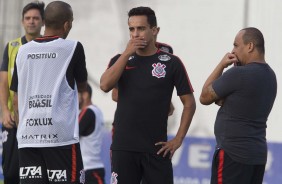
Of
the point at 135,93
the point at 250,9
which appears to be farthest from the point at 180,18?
the point at 135,93

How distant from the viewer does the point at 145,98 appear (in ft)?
24.1

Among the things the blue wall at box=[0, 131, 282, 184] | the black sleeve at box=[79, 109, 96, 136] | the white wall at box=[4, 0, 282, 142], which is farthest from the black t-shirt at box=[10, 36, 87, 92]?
the blue wall at box=[0, 131, 282, 184]

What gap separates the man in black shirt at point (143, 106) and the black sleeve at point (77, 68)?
19 cm

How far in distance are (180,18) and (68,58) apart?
17.2ft

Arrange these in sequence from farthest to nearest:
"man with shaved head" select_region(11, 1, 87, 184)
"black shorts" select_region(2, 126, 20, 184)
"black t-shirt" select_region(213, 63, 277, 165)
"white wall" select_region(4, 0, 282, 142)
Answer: "white wall" select_region(4, 0, 282, 142) < "black shorts" select_region(2, 126, 20, 184) < "man with shaved head" select_region(11, 1, 87, 184) < "black t-shirt" select_region(213, 63, 277, 165)

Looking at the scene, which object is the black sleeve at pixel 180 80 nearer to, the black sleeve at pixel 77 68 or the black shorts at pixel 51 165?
the black sleeve at pixel 77 68

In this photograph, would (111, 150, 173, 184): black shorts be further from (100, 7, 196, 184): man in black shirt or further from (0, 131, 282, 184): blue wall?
(0, 131, 282, 184): blue wall

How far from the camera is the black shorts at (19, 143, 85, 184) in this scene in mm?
7273

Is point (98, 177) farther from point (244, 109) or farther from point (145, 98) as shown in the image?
point (244, 109)

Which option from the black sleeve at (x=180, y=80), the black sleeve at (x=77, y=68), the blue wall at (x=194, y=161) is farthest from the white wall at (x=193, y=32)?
the black sleeve at (x=77, y=68)

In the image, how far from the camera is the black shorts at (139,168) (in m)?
7.36

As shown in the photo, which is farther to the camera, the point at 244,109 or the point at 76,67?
the point at 76,67

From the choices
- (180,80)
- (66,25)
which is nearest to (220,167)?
(180,80)

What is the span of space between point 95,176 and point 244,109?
429cm
